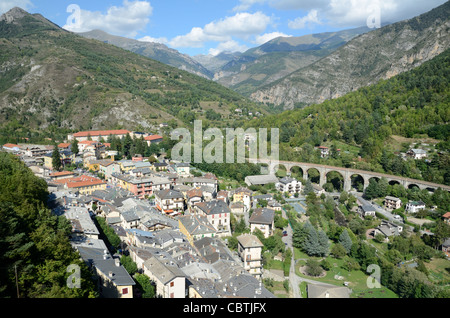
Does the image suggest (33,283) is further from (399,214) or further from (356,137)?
(356,137)

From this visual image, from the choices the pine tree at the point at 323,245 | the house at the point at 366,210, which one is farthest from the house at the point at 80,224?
the house at the point at 366,210

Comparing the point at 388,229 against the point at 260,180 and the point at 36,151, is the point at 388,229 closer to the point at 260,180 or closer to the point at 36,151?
the point at 260,180

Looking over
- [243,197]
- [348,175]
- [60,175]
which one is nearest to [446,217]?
[348,175]

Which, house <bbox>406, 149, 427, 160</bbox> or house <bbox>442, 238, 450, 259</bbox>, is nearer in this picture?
house <bbox>442, 238, 450, 259</bbox>

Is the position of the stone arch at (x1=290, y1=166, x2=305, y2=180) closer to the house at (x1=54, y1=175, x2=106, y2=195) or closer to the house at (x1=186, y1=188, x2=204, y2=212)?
the house at (x1=186, y1=188, x2=204, y2=212)

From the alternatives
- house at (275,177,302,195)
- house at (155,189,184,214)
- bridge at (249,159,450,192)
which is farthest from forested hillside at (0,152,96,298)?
bridge at (249,159,450,192)

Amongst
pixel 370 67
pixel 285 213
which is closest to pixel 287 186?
pixel 285 213

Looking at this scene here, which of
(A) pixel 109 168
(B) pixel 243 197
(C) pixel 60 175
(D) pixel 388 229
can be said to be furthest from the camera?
(A) pixel 109 168
